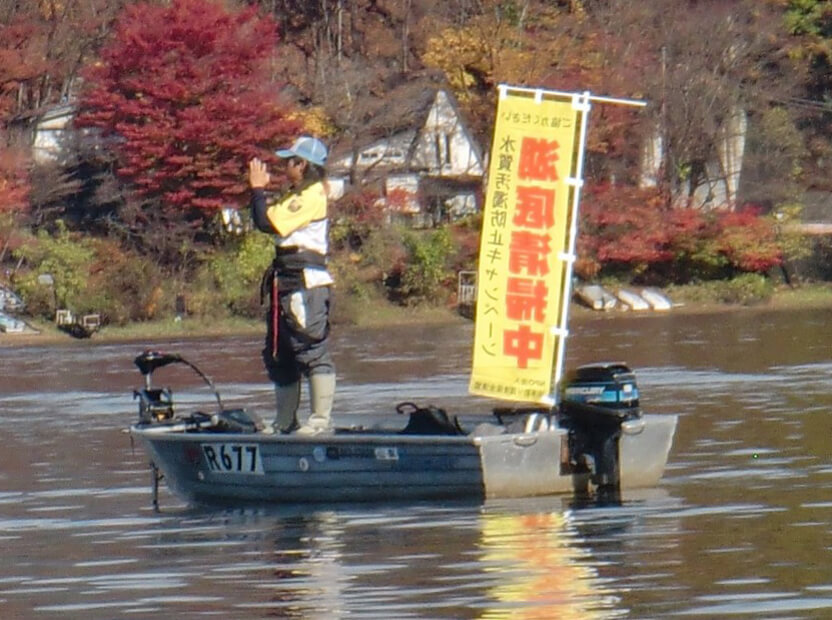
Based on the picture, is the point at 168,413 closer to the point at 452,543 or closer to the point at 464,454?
the point at 464,454

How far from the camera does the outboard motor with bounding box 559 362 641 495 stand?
11000mm

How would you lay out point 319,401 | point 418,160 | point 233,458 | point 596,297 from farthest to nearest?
1. point 418,160
2. point 596,297
3. point 233,458
4. point 319,401

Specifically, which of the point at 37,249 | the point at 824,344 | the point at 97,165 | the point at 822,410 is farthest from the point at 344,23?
the point at 822,410

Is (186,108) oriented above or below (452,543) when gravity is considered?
above

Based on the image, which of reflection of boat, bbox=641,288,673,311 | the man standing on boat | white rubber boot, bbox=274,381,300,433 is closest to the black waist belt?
the man standing on boat

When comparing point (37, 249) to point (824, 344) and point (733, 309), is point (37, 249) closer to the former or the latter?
point (733, 309)

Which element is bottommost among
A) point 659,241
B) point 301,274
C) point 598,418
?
point 598,418

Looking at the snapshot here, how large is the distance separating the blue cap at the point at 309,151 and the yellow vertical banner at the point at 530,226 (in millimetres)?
1048

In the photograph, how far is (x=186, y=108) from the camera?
39250 millimetres

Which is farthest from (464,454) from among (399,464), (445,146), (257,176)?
(445,146)

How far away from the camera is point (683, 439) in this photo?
47.2ft

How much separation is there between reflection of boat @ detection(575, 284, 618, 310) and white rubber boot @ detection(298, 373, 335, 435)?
29271mm

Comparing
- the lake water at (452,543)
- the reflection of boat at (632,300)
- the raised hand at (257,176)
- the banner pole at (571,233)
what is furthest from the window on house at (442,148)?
the banner pole at (571,233)

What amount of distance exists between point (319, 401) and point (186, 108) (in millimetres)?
28610
